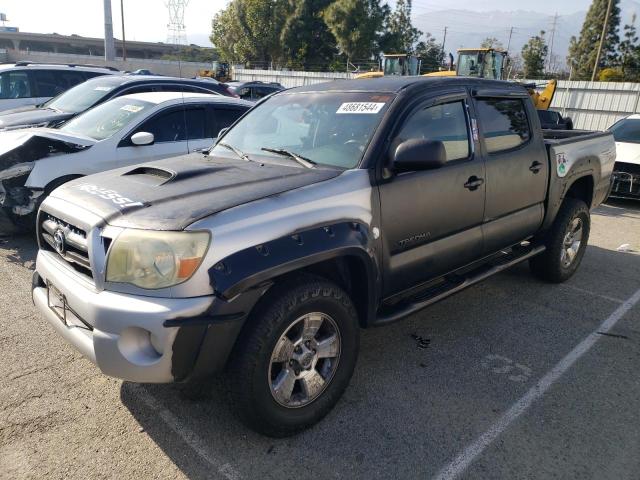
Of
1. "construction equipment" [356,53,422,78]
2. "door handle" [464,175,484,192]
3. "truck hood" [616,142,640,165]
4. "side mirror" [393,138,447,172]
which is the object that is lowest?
"truck hood" [616,142,640,165]

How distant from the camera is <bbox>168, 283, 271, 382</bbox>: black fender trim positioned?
2.35 meters

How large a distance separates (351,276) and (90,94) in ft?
22.6

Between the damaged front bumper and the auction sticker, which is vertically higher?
the auction sticker

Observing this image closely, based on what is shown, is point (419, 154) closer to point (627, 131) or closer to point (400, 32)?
point (627, 131)

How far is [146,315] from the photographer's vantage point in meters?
2.33

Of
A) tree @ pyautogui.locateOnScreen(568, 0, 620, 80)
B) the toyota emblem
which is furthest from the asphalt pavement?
tree @ pyautogui.locateOnScreen(568, 0, 620, 80)

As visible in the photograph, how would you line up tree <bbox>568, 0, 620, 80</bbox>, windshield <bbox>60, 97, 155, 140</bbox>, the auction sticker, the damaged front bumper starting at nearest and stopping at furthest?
the auction sticker < the damaged front bumper < windshield <bbox>60, 97, 155, 140</bbox> < tree <bbox>568, 0, 620, 80</bbox>

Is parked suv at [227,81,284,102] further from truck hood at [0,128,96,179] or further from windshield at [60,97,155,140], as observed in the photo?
truck hood at [0,128,96,179]

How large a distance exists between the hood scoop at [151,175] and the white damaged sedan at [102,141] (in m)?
2.40

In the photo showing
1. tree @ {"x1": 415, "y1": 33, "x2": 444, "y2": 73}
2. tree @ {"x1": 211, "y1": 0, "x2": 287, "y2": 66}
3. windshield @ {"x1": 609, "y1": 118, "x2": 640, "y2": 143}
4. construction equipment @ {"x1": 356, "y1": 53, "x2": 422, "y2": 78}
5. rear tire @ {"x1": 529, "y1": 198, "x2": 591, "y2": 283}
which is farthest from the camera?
tree @ {"x1": 415, "y1": 33, "x2": 444, "y2": 73}

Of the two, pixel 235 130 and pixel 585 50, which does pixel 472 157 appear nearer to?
pixel 235 130

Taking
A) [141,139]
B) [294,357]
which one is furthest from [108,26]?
[294,357]

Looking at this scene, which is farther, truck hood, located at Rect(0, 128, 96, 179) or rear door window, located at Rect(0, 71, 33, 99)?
rear door window, located at Rect(0, 71, 33, 99)

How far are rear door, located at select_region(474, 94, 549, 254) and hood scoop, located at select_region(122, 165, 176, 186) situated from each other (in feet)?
7.66
